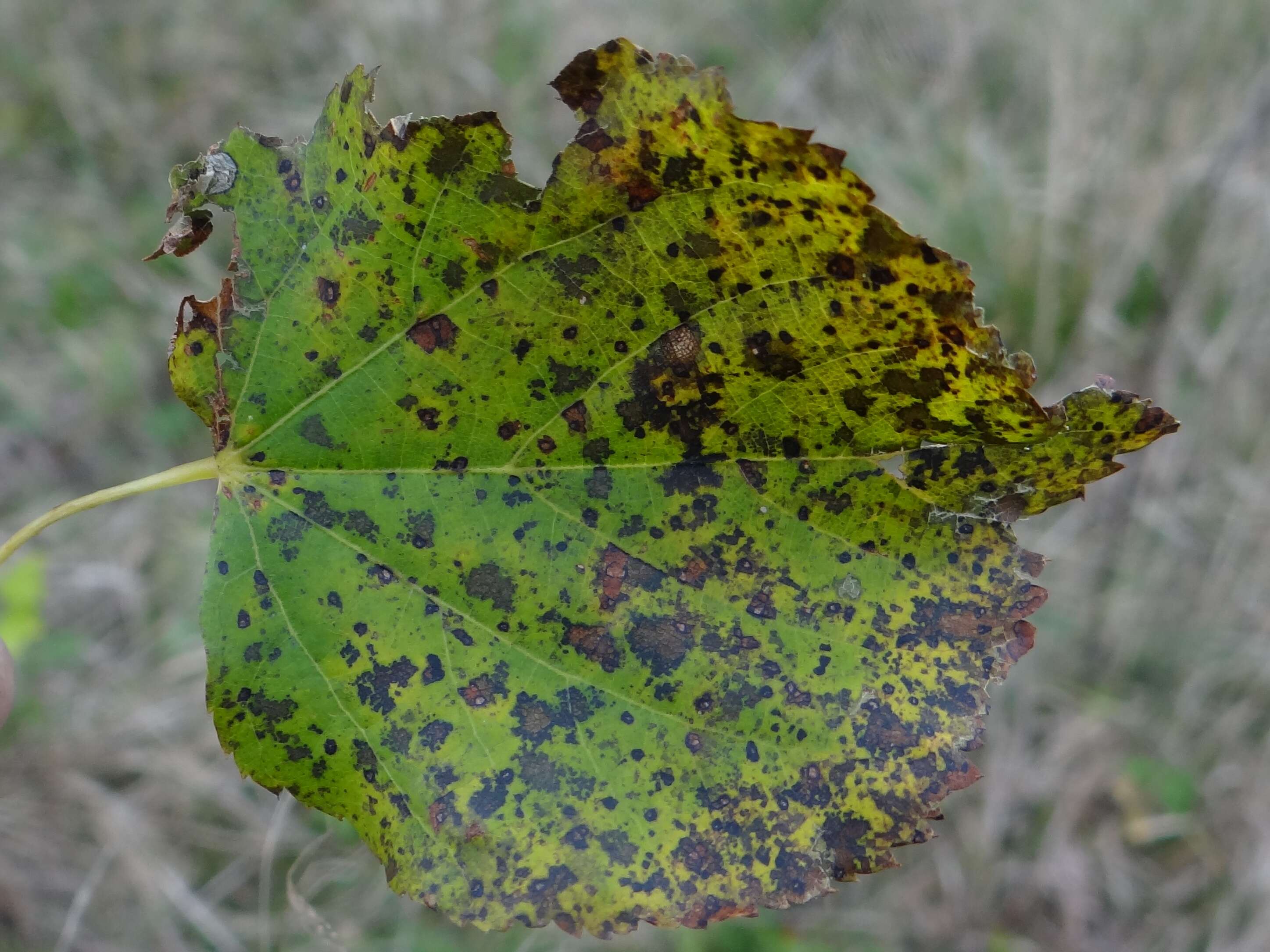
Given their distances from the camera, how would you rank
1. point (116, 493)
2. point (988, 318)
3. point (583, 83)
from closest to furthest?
point (583, 83)
point (116, 493)
point (988, 318)

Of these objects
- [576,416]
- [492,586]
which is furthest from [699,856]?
[576,416]

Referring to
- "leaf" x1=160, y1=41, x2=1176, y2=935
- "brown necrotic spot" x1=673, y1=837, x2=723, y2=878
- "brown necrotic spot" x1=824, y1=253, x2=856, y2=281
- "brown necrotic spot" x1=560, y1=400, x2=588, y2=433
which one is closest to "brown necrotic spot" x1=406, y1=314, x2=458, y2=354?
"leaf" x1=160, y1=41, x2=1176, y2=935

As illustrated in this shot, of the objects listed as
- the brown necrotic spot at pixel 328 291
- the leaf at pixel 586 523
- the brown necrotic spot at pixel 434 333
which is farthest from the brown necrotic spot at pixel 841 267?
the brown necrotic spot at pixel 328 291

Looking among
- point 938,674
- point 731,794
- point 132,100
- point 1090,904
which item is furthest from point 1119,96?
point 132,100

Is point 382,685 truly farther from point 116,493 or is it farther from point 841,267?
point 841,267

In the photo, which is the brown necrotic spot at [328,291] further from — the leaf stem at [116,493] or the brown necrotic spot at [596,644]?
the brown necrotic spot at [596,644]

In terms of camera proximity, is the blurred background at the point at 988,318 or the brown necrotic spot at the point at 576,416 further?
the blurred background at the point at 988,318
